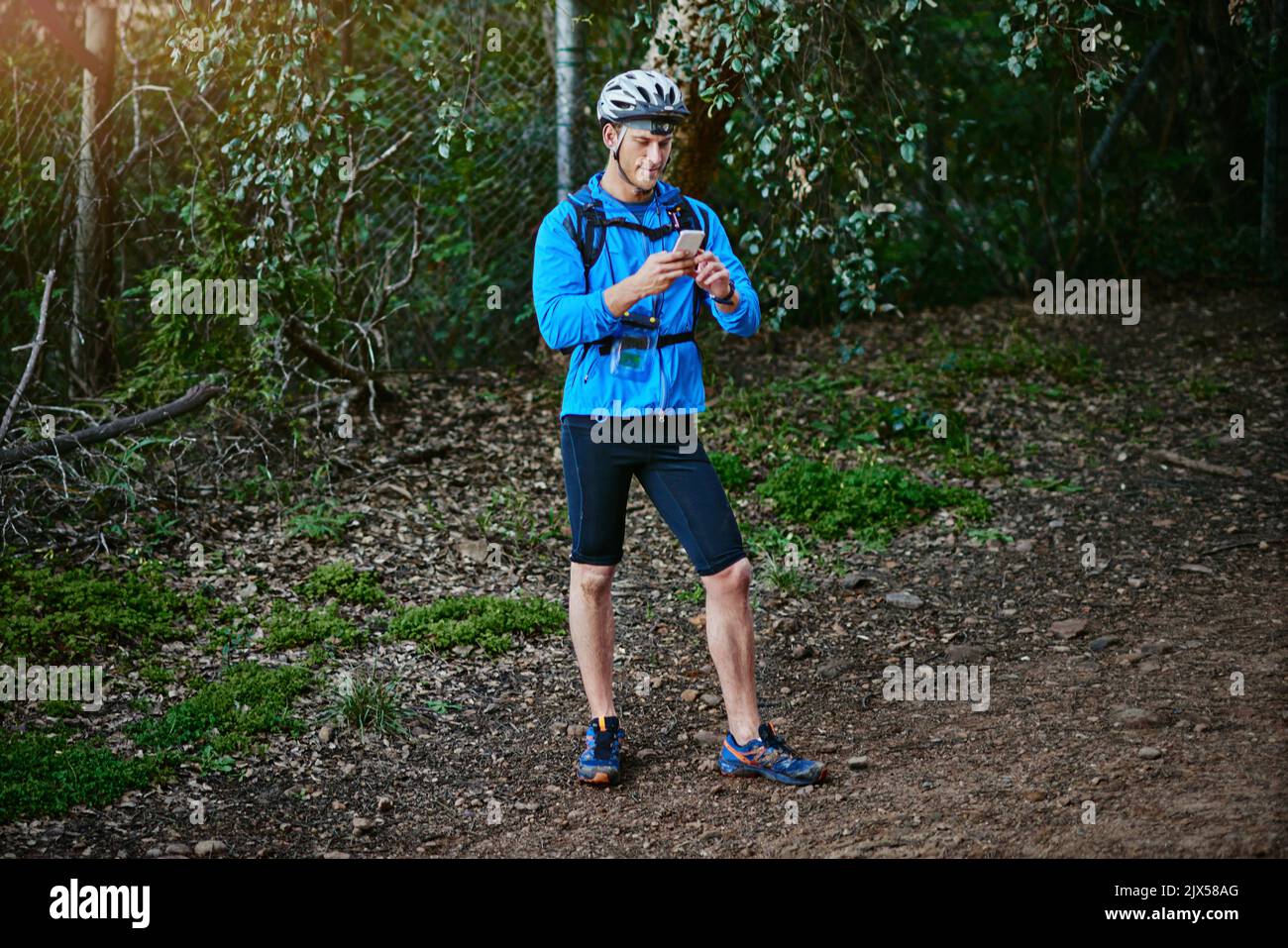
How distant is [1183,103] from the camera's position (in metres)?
10.6

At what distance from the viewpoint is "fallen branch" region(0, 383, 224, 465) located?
586 cm

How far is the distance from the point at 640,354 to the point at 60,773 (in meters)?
2.26

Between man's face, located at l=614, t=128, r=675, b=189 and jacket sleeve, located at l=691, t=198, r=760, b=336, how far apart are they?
0.83ft

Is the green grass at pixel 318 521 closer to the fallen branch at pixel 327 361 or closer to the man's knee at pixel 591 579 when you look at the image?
the fallen branch at pixel 327 361

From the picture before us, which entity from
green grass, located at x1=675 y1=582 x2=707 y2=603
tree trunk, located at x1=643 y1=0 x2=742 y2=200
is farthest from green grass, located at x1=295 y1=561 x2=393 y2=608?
tree trunk, located at x1=643 y1=0 x2=742 y2=200

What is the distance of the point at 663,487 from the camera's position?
3.79 meters

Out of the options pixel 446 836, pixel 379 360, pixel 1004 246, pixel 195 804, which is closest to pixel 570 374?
pixel 446 836

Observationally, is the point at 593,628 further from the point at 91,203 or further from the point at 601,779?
the point at 91,203

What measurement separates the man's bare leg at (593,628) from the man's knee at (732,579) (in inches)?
13.4

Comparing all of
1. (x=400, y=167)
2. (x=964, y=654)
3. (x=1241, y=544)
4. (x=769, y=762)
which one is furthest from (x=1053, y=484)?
(x=400, y=167)

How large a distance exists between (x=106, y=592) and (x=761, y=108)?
181 inches

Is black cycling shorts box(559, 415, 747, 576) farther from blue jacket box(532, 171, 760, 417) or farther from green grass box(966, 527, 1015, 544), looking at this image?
green grass box(966, 527, 1015, 544)

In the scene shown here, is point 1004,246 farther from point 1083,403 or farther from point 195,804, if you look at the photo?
point 195,804

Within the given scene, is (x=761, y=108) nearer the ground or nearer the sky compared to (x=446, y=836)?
nearer the sky
